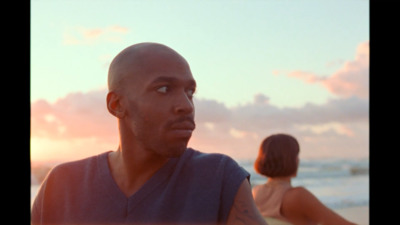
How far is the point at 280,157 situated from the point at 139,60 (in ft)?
7.30

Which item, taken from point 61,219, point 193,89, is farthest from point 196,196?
point 61,219

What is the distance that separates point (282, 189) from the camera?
3.87m

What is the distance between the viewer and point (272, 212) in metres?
3.79

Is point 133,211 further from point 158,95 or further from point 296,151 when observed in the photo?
point 296,151

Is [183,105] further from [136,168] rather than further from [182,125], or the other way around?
[136,168]

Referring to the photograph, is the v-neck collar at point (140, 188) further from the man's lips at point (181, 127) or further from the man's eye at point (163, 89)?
the man's eye at point (163, 89)

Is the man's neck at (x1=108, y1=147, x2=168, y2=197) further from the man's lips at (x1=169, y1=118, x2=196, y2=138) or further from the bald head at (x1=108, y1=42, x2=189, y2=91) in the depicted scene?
the bald head at (x1=108, y1=42, x2=189, y2=91)

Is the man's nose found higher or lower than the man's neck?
higher

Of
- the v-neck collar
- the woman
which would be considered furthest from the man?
the woman

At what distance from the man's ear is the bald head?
26 millimetres

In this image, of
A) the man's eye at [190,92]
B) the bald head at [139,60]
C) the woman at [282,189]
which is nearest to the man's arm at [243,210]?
the man's eye at [190,92]

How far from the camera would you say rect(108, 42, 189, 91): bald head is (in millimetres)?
1837

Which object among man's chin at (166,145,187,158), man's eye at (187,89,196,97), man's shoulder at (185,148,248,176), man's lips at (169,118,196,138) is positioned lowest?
man's shoulder at (185,148,248,176)
